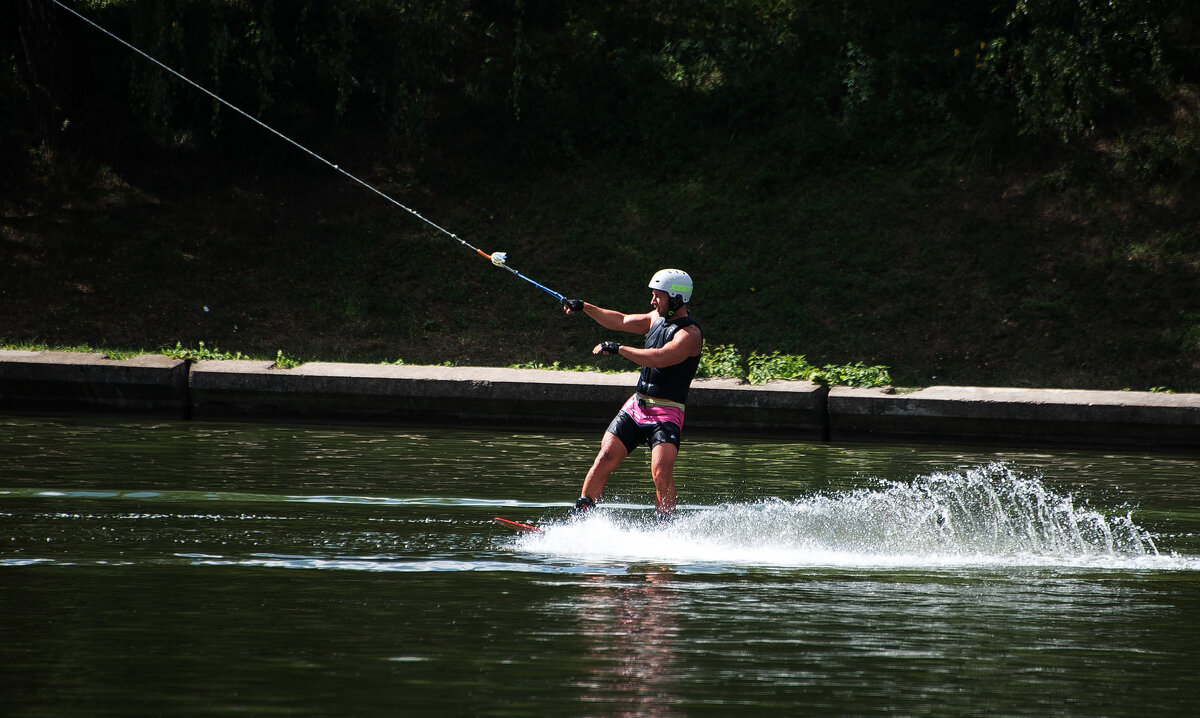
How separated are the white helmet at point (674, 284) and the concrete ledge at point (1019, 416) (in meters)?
4.95

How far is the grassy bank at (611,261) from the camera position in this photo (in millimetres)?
18062

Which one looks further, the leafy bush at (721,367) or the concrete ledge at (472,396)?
the leafy bush at (721,367)

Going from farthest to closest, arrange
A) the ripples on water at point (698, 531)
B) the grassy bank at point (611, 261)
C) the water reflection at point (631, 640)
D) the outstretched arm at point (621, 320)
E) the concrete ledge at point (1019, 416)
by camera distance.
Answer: the grassy bank at point (611, 261)
the concrete ledge at point (1019, 416)
the outstretched arm at point (621, 320)
the ripples on water at point (698, 531)
the water reflection at point (631, 640)

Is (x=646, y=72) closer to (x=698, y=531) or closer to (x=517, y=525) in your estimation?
(x=698, y=531)

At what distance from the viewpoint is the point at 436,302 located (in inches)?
781

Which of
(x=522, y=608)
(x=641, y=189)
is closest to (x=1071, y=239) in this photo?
(x=641, y=189)

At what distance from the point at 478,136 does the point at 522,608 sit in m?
17.8

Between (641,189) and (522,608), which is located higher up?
(641,189)

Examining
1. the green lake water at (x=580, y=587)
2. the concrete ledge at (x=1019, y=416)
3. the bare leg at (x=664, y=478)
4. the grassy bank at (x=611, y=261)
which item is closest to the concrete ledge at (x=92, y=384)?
the green lake water at (x=580, y=587)

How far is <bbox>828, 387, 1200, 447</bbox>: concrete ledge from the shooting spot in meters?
12.9

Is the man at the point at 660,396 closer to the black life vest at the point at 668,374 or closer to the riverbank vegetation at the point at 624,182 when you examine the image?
the black life vest at the point at 668,374

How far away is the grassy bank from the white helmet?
858 cm

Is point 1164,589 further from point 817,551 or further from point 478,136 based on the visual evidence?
point 478,136

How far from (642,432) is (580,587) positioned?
2067 mm
